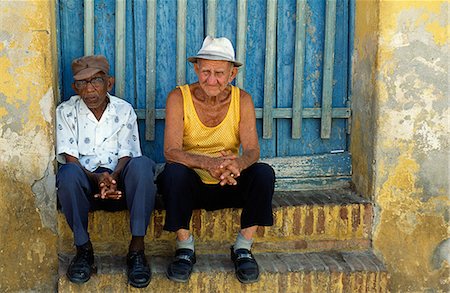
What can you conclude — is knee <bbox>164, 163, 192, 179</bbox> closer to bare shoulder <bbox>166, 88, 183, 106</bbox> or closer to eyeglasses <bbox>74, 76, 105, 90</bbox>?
bare shoulder <bbox>166, 88, 183, 106</bbox>

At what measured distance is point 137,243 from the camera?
371 centimetres

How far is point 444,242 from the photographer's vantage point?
167 inches

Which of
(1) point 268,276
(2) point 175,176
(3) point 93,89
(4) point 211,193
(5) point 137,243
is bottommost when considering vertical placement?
(1) point 268,276

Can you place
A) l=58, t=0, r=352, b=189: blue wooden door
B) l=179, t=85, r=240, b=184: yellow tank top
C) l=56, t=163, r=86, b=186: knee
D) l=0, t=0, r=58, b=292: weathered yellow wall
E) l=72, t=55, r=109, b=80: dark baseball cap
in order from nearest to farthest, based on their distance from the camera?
l=56, t=163, r=86, b=186: knee < l=0, t=0, r=58, b=292: weathered yellow wall < l=72, t=55, r=109, b=80: dark baseball cap < l=179, t=85, r=240, b=184: yellow tank top < l=58, t=0, r=352, b=189: blue wooden door

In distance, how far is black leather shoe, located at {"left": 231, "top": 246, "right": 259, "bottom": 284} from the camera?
374 cm

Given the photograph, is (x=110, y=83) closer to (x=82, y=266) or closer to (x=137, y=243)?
(x=137, y=243)

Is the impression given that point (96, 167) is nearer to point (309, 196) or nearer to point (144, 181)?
point (144, 181)

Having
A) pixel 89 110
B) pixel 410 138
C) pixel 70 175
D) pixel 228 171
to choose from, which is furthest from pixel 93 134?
pixel 410 138

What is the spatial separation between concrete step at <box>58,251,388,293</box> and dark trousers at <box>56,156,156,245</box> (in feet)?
0.94

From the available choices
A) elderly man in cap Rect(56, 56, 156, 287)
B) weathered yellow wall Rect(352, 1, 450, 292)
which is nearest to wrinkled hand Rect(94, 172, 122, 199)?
elderly man in cap Rect(56, 56, 156, 287)

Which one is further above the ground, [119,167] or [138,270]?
[119,167]

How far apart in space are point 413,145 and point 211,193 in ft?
4.37

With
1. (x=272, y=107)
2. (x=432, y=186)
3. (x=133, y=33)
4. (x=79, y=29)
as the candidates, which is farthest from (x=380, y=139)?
(x=79, y=29)

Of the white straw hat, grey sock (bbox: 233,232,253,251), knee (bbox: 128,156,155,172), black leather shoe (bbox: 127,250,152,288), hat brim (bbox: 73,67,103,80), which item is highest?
the white straw hat
